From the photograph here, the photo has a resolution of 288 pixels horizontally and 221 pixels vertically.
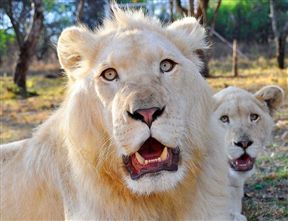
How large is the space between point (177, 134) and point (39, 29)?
469 inches

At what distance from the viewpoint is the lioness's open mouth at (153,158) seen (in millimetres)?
2529

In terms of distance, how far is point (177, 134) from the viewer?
253 cm

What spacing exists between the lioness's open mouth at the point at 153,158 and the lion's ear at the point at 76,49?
23.7 inches

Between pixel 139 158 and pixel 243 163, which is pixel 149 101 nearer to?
pixel 139 158

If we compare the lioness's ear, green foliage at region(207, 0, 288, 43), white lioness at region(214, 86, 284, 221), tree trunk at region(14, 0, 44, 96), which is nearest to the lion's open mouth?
white lioness at region(214, 86, 284, 221)

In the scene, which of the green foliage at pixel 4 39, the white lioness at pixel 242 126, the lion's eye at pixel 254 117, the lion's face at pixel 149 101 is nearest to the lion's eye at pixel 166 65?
the lion's face at pixel 149 101

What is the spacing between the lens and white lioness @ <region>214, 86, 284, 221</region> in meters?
4.15

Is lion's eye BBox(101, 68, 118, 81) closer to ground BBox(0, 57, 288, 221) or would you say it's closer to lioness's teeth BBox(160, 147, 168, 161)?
lioness's teeth BBox(160, 147, 168, 161)

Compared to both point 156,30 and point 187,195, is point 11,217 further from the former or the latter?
point 156,30

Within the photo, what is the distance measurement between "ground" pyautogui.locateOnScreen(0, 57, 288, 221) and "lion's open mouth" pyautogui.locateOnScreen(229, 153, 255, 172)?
0.38m

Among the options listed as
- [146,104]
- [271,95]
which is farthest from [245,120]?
[146,104]

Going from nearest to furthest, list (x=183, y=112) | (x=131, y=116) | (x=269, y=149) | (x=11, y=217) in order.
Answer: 1. (x=131, y=116)
2. (x=183, y=112)
3. (x=11, y=217)
4. (x=269, y=149)

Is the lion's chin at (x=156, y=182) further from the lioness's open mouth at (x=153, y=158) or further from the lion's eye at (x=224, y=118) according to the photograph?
the lion's eye at (x=224, y=118)

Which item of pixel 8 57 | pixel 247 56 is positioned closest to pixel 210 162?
pixel 247 56
